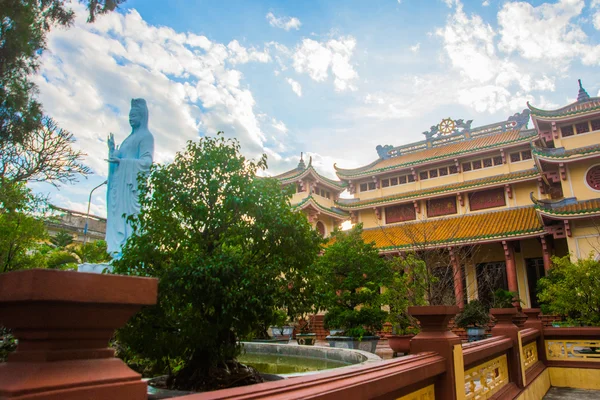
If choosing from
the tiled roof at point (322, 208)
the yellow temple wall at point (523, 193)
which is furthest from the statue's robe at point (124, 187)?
the yellow temple wall at point (523, 193)

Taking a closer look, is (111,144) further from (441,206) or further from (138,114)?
(441,206)

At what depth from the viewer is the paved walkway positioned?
7637 mm

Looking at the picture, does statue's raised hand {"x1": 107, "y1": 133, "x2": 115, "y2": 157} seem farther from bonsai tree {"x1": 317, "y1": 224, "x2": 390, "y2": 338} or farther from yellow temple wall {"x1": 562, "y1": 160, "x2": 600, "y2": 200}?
yellow temple wall {"x1": 562, "y1": 160, "x2": 600, "y2": 200}

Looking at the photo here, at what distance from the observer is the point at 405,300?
39.5 ft

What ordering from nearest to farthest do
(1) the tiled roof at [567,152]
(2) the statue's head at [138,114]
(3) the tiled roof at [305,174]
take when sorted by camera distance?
1. (2) the statue's head at [138,114]
2. (1) the tiled roof at [567,152]
3. (3) the tiled roof at [305,174]

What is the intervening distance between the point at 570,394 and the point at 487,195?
16.3 m

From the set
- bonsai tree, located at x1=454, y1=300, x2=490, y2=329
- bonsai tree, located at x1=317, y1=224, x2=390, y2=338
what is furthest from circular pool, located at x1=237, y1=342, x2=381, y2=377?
bonsai tree, located at x1=454, y1=300, x2=490, y2=329

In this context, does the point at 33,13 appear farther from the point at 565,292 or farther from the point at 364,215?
the point at 364,215

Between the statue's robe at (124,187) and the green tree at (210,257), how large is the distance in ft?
16.3

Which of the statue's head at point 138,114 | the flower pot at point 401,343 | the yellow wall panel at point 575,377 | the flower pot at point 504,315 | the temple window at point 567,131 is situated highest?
the temple window at point 567,131

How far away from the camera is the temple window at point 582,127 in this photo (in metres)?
19.4

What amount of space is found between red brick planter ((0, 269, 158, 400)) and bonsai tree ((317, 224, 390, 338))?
12.6m

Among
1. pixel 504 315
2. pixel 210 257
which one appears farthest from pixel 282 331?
pixel 210 257

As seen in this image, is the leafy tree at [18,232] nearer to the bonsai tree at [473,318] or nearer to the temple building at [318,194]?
the temple building at [318,194]
